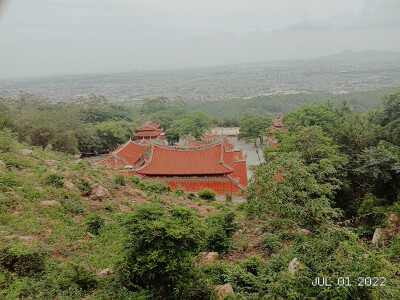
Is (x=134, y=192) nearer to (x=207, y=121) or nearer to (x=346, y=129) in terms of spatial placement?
(x=346, y=129)

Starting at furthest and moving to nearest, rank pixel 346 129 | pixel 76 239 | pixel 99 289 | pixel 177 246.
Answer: pixel 346 129 < pixel 76 239 < pixel 99 289 < pixel 177 246

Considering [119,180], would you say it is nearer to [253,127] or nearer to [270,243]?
[270,243]

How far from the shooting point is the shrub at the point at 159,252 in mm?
4504

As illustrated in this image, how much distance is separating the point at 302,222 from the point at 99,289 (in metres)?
4.20

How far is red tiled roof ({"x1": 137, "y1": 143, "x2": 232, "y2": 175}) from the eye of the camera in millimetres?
13875

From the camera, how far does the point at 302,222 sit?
6281 millimetres

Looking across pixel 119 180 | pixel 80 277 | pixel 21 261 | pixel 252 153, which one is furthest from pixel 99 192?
pixel 252 153

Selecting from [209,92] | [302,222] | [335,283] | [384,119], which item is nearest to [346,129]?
[384,119]

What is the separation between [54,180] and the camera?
360 inches

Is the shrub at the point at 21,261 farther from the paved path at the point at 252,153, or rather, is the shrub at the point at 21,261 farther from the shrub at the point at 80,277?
the paved path at the point at 252,153

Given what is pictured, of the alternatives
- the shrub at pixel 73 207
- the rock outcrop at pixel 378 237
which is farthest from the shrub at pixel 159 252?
the rock outcrop at pixel 378 237

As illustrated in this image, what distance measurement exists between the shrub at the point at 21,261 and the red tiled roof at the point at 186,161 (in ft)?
28.4

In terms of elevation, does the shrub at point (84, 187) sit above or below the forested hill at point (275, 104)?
above

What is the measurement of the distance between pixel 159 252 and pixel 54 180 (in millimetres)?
6117
